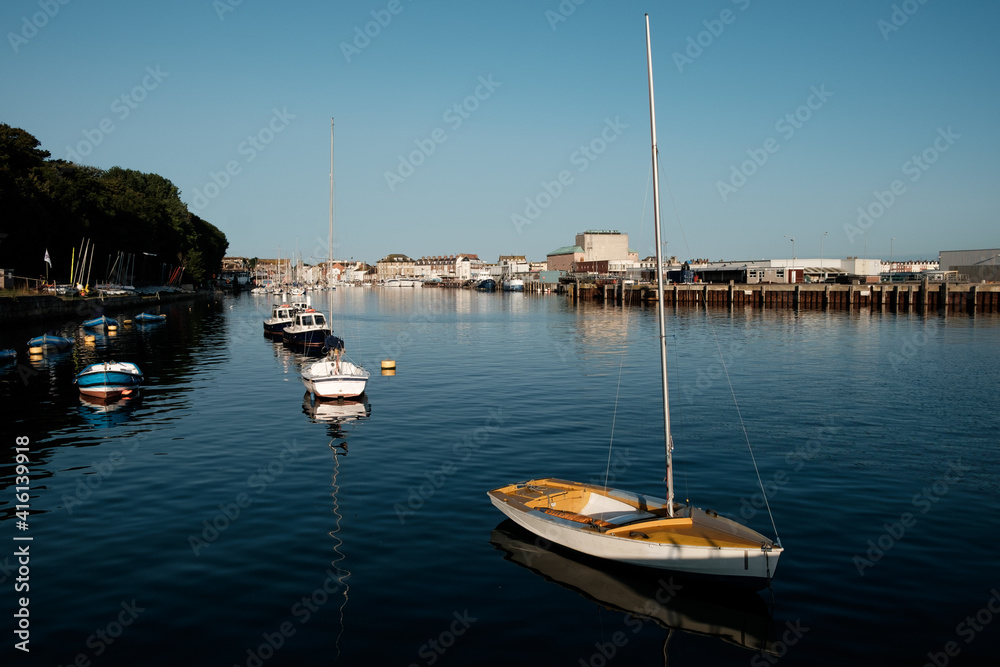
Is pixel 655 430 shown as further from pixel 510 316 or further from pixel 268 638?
pixel 510 316

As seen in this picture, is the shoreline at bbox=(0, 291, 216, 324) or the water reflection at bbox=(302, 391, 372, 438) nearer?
the water reflection at bbox=(302, 391, 372, 438)

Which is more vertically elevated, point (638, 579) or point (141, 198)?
point (141, 198)

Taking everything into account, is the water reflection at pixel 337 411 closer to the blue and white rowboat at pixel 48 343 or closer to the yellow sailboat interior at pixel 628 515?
the yellow sailboat interior at pixel 628 515

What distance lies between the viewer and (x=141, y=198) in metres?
147

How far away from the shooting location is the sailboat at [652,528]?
16.1 meters

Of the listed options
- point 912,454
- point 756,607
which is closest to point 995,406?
point 912,454

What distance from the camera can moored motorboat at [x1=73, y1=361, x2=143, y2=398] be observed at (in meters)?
39.9

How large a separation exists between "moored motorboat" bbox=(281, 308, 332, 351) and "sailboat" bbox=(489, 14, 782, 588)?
47.5 metres

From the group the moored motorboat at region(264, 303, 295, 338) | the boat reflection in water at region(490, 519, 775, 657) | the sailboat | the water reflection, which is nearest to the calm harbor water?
the boat reflection in water at region(490, 519, 775, 657)

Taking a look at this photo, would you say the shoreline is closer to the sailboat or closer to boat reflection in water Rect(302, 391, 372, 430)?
boat reflection in water Rect(302, 391, 372, 430)

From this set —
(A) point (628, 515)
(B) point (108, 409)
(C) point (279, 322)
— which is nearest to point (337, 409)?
(B) point (108, 409)

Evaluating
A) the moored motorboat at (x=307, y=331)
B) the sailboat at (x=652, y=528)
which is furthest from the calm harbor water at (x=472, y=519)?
the moored motorboat at (x=307, y=331)

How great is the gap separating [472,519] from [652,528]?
20.9 ft

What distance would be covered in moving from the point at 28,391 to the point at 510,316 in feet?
278
